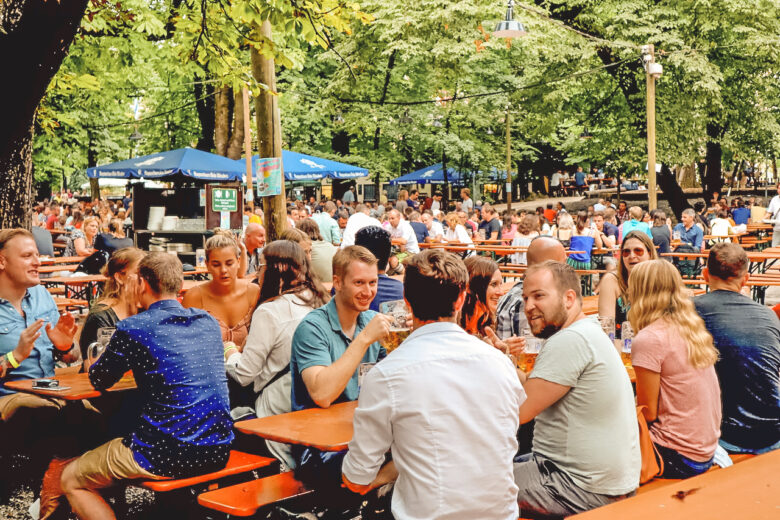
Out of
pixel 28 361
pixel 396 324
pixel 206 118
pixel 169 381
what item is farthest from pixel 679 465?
pixel 206 118

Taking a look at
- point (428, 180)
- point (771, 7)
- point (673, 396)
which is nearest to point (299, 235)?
point (673, 396)

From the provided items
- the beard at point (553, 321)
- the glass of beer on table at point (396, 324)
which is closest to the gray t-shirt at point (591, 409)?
the beard at point (553, 321)

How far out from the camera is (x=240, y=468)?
404cm

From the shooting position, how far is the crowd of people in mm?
2734

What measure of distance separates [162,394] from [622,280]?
3726 millimetres

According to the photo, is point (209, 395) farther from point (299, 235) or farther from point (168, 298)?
point (299, 235)

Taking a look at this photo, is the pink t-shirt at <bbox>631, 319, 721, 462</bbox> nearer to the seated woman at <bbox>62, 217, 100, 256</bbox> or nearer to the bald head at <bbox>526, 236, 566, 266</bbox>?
the bald head at <bbox>526, 236, 566, 266</bbox>

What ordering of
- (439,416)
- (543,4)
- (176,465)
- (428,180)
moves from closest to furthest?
(439,416) < (176,465) < (543,4) < (428,180)

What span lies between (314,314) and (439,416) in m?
1.39

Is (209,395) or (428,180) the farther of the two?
(428,180)

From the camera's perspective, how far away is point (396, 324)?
4.22 m

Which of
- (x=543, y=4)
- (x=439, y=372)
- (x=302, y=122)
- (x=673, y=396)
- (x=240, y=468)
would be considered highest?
(x=543, y=4)

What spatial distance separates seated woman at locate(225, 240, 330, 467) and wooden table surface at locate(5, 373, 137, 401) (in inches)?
23.2

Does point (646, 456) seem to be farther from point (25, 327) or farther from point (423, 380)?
point (25, 327)
